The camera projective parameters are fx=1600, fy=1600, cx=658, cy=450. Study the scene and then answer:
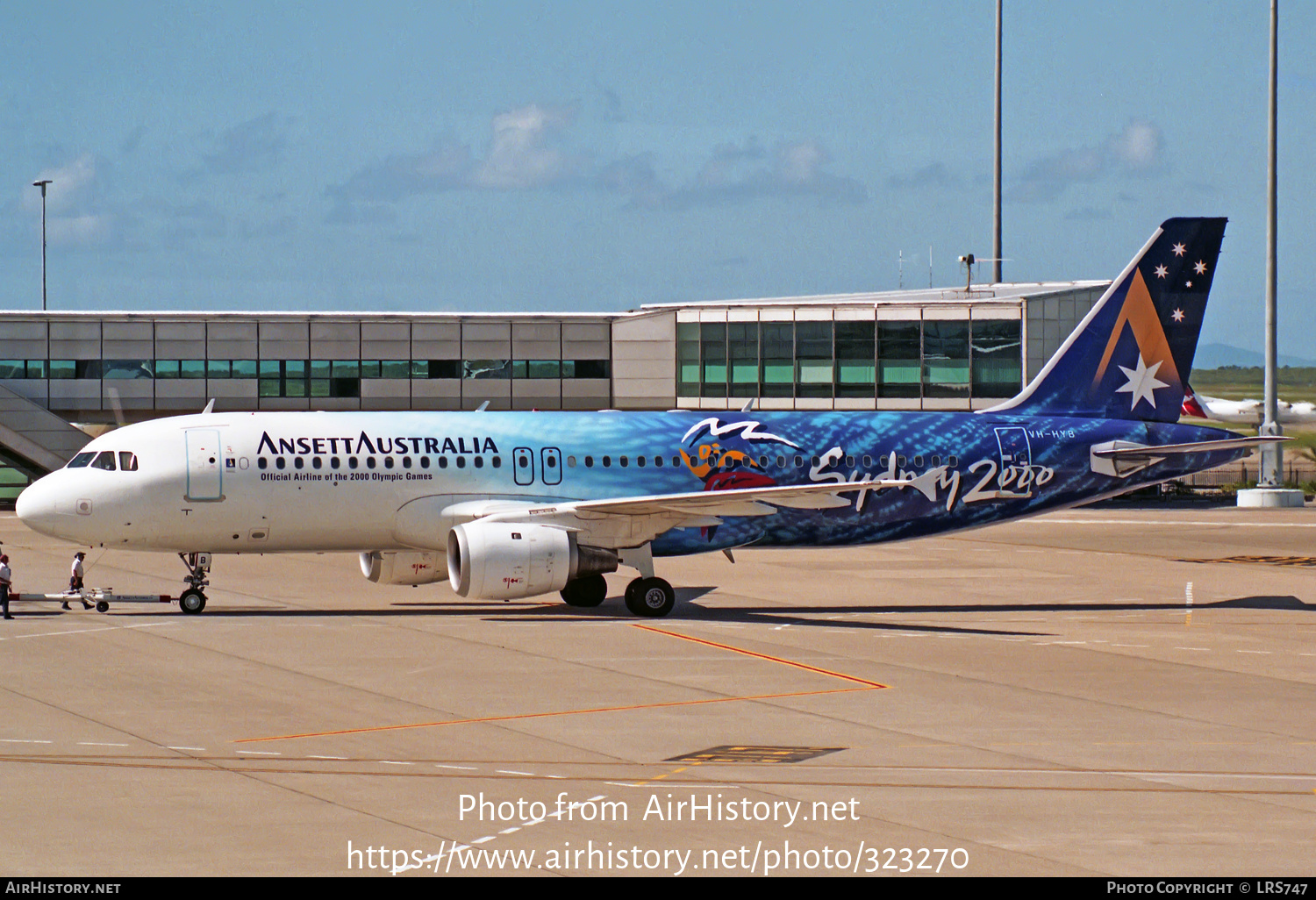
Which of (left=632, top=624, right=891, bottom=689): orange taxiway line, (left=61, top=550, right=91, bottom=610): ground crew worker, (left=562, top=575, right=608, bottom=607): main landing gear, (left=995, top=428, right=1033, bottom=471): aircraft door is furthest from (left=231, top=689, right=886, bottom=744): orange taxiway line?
(left=61, top=550, right=91, bottom=610): ground crew worker

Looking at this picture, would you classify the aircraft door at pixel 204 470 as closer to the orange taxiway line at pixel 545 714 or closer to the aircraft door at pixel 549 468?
the aircraft door at pixel 549 468

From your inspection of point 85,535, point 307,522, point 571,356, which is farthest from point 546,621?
point 571,356

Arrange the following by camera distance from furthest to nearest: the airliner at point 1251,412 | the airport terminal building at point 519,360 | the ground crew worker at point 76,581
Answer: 1. the airliner at point 1251,412
2. the airport terminal building at point 519,360
3. the ground crew worker at point 76,581

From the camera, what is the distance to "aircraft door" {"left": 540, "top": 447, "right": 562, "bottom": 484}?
121ft

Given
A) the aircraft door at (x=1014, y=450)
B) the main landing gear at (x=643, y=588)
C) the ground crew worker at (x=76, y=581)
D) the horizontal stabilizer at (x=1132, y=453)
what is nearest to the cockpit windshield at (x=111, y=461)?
the ground crew worker at (x=76, y=581)

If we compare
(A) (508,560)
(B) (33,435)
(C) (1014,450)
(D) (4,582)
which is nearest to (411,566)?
(A) (508,560)

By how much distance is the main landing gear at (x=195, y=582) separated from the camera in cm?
3484

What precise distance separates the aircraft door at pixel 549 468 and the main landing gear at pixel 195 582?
303 inches

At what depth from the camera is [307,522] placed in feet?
116

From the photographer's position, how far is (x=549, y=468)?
3684 centimetres

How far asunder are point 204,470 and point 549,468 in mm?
7659

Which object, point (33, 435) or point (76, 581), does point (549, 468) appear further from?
point (33, 435)

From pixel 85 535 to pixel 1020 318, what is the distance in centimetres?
4982
